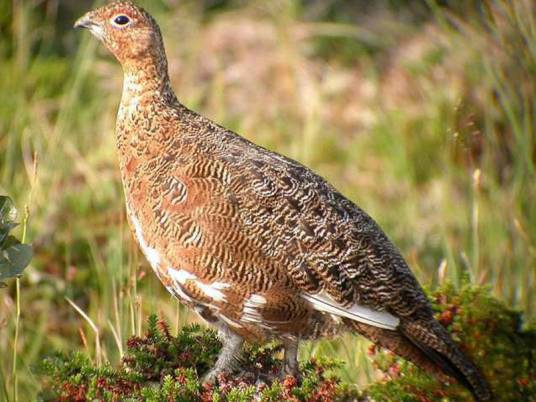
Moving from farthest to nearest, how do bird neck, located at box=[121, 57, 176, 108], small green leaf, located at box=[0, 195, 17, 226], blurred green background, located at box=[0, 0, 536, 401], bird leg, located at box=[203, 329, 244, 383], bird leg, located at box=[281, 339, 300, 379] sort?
blurred green background, located at box=[0, 0, 536, 401] < bird neck, located at box=[121, 57, 176, 108] < bird leg, located at box=[281, 339, 300, 379] < bird leg, located at box=[203, 329, 244, 383] < small green leaf, located at box=[0, 195, 17, 226]

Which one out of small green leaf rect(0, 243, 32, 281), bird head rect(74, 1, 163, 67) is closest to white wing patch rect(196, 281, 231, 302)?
small green leaf rect(0, 243, 32, 281)

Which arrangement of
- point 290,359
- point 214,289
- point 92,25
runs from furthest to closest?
1. point 92,25
2. point 290,359
3. point 214,289

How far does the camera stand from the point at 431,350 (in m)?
4.48

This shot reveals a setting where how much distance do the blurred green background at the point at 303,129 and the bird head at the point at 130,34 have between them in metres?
0.90

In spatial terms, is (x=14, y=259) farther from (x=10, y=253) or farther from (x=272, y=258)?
(x=272, y=258)

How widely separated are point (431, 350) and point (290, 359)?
57 centimetres

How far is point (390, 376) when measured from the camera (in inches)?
193

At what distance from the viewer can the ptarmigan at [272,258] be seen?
442 centimetres

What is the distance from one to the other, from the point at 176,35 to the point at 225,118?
134 cm

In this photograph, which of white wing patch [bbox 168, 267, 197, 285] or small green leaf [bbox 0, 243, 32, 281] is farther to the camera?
white wing patch [bbox 168, 267, 197, 285]

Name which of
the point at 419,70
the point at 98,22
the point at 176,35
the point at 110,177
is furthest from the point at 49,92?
the point at 98,22

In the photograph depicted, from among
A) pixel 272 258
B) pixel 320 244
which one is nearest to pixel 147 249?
pixel 272 258

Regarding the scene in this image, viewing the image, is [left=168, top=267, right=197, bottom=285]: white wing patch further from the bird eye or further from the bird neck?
the bird eye

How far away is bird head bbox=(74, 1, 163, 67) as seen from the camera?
4992 millimetres
